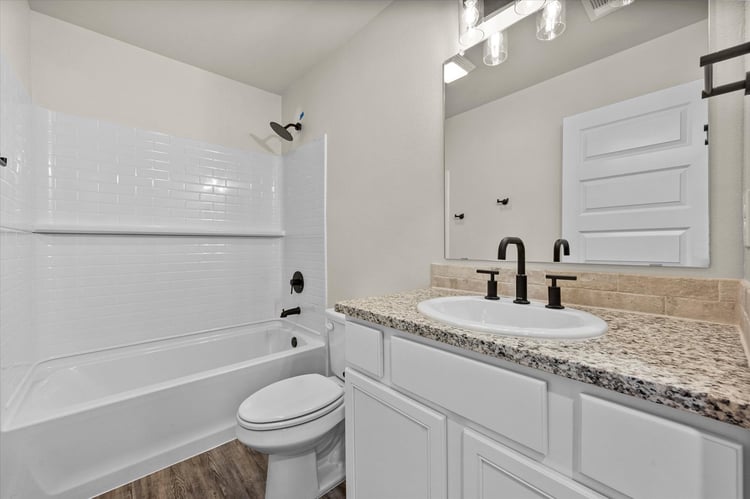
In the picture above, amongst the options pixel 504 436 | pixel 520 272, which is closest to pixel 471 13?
pixel 520 272

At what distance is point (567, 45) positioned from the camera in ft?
3.65

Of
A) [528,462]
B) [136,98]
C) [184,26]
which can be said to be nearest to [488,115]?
[528,462]

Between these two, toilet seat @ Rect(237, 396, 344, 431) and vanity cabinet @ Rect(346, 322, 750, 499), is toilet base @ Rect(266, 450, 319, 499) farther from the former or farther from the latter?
vanity cabinet @ Rect(346, 322, 750, 499)

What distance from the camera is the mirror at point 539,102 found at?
3.01ft

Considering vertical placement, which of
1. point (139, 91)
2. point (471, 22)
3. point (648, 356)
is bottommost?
point (648, 356)

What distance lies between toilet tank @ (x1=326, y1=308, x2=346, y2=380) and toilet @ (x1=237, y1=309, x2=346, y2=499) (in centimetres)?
15

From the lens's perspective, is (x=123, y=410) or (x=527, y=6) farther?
(x=123, y=410)

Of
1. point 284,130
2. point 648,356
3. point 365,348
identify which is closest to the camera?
point 648,356

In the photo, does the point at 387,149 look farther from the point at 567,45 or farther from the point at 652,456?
the point at 652,456

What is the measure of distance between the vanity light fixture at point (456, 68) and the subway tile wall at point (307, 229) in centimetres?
103

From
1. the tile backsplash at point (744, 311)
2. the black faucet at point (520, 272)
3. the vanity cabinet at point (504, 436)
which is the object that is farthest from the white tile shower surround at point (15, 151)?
the tile backsplash at point (744, 311)

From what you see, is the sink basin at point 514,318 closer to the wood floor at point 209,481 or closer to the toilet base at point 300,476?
the toilet base at point 300,476

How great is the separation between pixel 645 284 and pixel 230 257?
2531 millimetres

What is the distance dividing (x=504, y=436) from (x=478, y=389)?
0.34 ft
